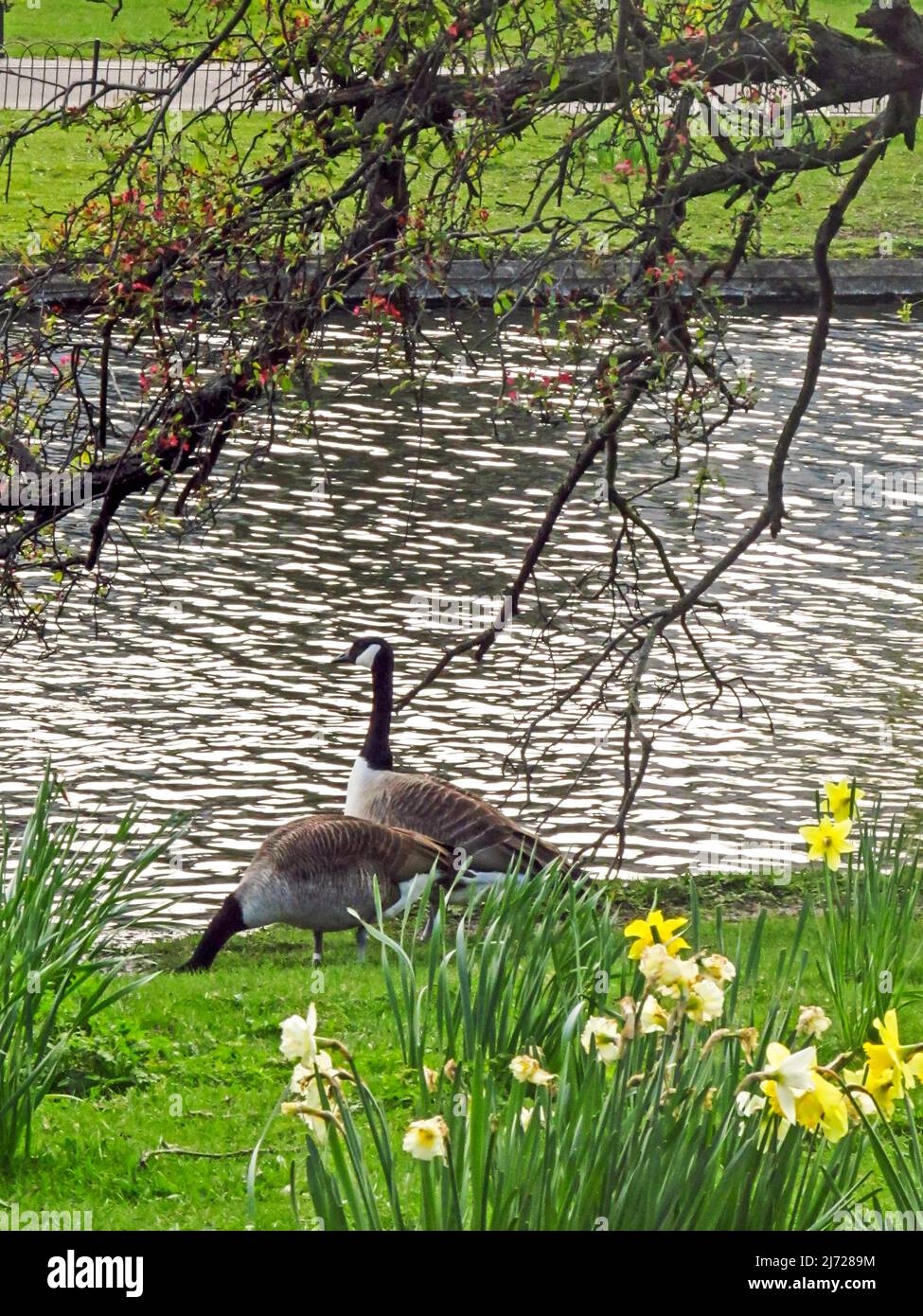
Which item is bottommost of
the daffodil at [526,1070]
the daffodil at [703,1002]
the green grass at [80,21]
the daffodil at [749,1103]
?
the daffodil at [749,1103]

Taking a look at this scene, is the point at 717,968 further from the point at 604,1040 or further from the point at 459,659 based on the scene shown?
the point at 459,659

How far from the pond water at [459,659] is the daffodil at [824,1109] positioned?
502 centimetres

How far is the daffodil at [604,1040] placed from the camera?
12.3ft

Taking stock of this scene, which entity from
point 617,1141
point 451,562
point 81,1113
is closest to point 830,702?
point 451,562

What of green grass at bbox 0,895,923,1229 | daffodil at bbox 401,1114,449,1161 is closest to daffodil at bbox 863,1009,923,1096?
daffodil at bbox 401,1114,449,1161

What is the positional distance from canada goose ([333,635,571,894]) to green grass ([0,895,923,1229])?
87 centimetres

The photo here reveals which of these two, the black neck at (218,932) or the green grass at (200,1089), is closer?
the green grass at (200,1089)

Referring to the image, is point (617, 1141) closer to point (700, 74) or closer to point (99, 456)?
point (700, 74)

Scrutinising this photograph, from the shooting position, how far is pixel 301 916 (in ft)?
30.0

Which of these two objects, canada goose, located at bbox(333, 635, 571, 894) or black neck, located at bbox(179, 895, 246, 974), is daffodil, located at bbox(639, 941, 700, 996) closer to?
canada goose, located at bbox(333, 635, 571, 894)

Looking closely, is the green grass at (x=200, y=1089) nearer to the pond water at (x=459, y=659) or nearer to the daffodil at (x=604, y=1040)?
the pond water at (x=459, y=659)

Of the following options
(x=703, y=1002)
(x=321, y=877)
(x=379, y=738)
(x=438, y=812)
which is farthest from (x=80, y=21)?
(x=703, y=1002)

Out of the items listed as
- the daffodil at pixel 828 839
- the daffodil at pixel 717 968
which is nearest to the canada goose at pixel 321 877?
the daffodil at pixel 828 839

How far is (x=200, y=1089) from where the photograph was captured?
671 cm
